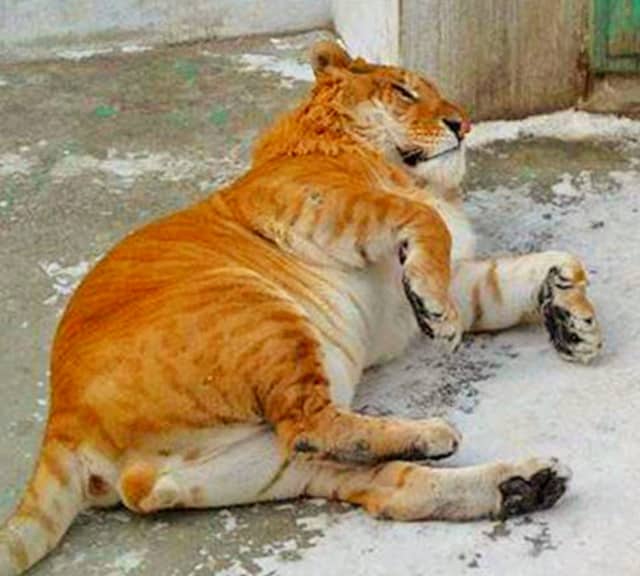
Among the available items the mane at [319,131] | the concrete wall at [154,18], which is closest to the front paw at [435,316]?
the mane at [319,131]

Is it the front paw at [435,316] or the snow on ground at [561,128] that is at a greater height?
the front paw at [435,316]

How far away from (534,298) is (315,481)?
94cm

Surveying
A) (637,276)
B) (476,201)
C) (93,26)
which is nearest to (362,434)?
(637,276)

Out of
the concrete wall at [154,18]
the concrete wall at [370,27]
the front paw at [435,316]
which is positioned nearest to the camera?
the front paw at [435,316]

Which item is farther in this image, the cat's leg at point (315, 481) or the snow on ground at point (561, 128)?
the snow on ground at point (561, 128)

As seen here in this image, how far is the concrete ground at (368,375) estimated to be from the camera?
3551 millimetres

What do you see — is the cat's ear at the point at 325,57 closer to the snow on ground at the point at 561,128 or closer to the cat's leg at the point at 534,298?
the cat's leg at the point at 534,298

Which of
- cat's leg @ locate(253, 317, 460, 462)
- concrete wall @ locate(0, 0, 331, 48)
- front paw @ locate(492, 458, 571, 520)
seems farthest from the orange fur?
concrete wall @ locate(0, 0, 331, 48)

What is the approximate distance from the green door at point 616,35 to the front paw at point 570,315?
1687 mm

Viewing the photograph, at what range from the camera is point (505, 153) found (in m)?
5.60

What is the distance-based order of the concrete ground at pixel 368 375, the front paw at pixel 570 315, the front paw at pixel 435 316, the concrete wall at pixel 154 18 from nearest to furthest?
the concrete ground at pixel 368 375 → the front paw at pixel 435 316 → the front paw at pixel 570 315 → the concrete wall at pixel 154 18

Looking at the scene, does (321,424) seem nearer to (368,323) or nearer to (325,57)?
(368,323)

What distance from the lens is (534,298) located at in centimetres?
434

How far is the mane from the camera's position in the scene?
4.39 metres
